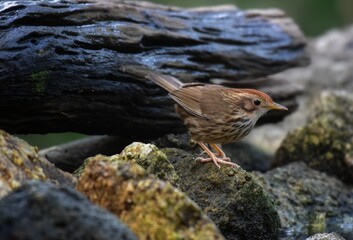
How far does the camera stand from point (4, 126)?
5598 millimetres

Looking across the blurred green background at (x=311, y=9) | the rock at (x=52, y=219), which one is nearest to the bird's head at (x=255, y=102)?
the rock at (x=52, y=219)

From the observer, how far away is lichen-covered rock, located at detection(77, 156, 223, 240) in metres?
4.00

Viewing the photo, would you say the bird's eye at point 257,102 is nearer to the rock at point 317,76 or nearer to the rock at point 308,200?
the rock at point 308,200

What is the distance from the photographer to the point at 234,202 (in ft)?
17.7

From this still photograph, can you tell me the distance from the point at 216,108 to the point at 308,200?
1.49 m

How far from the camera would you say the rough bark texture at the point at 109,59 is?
5.50 meters

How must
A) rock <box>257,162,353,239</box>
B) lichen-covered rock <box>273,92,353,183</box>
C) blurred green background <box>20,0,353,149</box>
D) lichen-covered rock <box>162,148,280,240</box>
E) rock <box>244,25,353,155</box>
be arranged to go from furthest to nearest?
blurred green background <box>20,0,353,149</box>, rock <box>244,25,353,155</box>, lichen-covered rock <box>273,92,353,183</box>, rock <box>257,162,353,239</box>, lichen-covered rock <box>162,148,280,240</box>

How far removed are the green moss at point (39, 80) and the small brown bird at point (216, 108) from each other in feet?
3.83

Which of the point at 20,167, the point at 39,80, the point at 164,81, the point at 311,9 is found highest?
the point at 39,80

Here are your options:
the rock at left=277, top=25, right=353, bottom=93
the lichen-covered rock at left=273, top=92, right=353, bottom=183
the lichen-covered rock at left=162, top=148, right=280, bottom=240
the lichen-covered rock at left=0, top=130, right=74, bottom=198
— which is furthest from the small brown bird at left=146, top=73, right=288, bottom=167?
the rock at left=277, top=25, right=353, bottom=93

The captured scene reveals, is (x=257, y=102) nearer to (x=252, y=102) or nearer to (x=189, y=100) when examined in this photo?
(x=252, y=102)

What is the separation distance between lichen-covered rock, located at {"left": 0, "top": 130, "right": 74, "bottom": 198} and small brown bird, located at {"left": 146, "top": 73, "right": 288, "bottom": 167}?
5.81 ft

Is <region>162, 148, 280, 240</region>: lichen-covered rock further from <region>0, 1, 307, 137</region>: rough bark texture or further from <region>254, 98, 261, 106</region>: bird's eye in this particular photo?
<region>0, 1, 307, 137</region>: rough bark texture

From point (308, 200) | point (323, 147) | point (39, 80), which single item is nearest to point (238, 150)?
point (323, 147)
